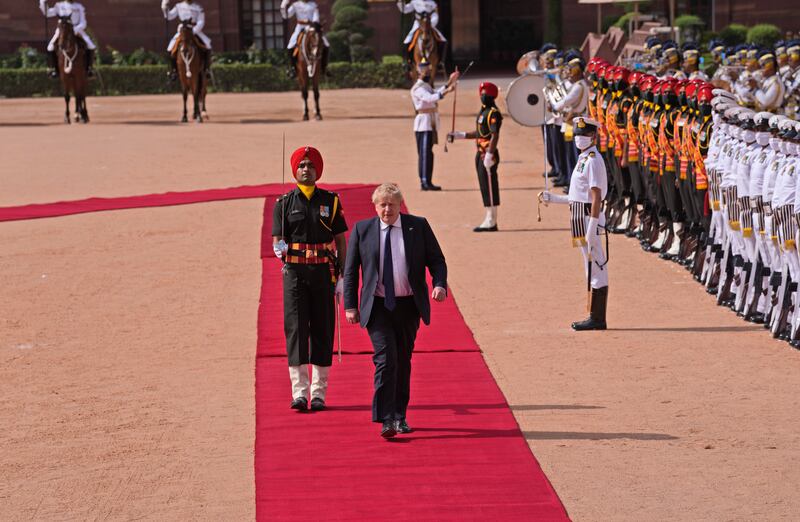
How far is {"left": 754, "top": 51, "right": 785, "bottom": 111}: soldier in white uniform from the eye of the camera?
21.7 meters

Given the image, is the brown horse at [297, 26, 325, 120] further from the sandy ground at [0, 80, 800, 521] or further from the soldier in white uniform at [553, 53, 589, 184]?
the soldier in white uniform at [553, 53, 589, 184]

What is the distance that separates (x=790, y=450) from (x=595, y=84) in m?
11.8

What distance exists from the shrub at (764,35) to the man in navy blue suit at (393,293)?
3512 centimetres

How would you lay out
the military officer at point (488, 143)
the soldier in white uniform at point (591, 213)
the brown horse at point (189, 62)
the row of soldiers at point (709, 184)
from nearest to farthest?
the row of soldiers at point (709, 184)
the soldier in white uniform at point (591, 213)
the military officer at point (488, 143)
the brown horse at point (189, 62)

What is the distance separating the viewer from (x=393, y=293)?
399 inches

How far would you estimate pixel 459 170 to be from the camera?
85.3ft

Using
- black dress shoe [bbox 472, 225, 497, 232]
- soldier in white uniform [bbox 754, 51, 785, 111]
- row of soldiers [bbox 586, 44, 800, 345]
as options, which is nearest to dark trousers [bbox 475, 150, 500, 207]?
black dress shoe [bbox 472, 225, 497, 232]

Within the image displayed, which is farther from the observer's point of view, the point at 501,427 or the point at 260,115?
the point at 260,115

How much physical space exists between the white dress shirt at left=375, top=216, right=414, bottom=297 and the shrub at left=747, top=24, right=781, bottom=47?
1383 inches

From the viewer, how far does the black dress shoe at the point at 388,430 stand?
32.9 ft

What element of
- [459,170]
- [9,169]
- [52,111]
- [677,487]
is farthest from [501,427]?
[52,111]

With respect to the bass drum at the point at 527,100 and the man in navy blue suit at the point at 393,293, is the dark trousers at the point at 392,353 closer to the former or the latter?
the man in navy blue suit at the point at 393,293

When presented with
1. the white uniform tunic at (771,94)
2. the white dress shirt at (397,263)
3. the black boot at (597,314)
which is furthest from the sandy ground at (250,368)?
the white uniform tunic at (771,94)

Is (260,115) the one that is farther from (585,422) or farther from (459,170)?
(585,422)
